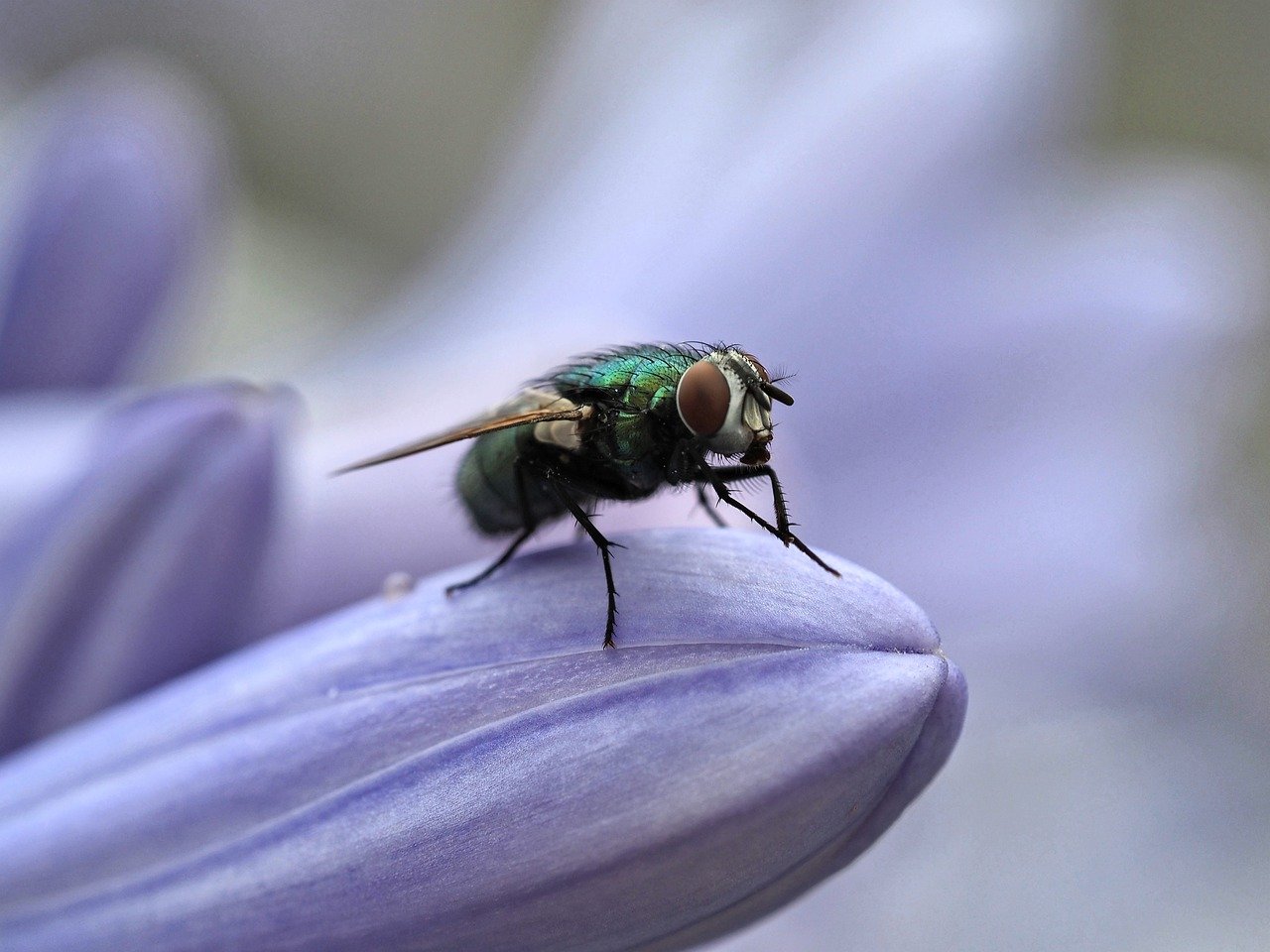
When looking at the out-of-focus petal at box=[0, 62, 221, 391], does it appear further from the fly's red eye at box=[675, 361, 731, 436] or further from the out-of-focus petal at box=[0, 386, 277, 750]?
the fly's red eye at box=[675, 361, 731, 436]

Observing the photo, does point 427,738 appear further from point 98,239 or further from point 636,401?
point 98,239

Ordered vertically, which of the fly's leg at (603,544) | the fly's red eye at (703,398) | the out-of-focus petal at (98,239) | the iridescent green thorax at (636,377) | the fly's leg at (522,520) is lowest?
the out-of-focus petal at (98,239)

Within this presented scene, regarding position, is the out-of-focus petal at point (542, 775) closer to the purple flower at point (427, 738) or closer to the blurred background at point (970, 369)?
the purple flower at point (427, 738)

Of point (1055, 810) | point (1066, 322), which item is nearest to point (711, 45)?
point (1066, 322)

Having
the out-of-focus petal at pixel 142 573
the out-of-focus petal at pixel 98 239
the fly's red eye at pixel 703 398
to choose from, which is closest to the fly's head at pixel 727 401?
the fly's red eye at pixel 703 398

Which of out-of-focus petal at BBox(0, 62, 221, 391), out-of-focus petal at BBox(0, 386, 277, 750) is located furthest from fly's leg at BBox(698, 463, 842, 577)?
out-of-focus petal at BBox(0, 62, 221, 391)

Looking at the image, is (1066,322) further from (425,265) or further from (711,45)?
(425,265)
